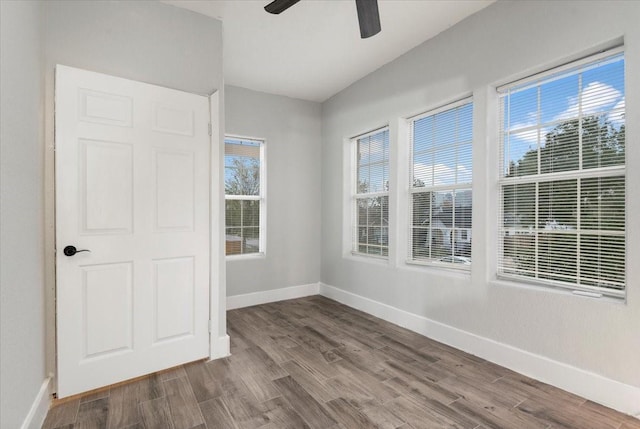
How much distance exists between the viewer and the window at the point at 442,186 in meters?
2.91

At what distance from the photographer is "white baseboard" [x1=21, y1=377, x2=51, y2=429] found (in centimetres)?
168

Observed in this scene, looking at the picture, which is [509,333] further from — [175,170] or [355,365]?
[175,170]

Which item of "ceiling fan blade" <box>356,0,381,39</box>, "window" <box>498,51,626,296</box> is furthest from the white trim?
"ceiling fan blade" <box>356,0,381,39</box>

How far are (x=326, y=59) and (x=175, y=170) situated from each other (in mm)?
2103

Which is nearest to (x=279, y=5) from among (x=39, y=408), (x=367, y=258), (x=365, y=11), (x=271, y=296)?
(x=365, y=11)

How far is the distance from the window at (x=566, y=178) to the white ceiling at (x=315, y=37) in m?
0.97

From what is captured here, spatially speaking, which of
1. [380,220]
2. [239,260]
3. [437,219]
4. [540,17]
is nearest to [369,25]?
[540,17]

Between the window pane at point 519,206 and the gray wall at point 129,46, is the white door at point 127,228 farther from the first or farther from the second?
the window pane at point 519,206

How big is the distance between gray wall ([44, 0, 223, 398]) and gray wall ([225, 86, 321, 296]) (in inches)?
56.7

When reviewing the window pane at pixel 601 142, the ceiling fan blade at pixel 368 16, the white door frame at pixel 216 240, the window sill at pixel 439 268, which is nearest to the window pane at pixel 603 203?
the window pane at pixel 601 142

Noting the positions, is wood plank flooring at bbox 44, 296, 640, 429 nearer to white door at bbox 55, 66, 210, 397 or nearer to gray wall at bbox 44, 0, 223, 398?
white door at bbox 55, 66, 210, 397

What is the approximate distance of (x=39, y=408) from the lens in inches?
72.1

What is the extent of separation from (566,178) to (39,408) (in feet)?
12.0

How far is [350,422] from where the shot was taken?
1.85m
